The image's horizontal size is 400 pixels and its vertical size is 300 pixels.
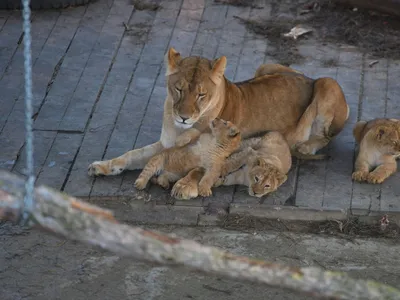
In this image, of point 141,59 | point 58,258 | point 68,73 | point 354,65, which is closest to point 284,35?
point 354,65

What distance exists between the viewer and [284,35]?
353 inches

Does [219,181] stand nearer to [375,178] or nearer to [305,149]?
[305,149]

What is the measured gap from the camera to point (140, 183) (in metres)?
6.73

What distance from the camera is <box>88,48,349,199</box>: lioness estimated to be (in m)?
6.66

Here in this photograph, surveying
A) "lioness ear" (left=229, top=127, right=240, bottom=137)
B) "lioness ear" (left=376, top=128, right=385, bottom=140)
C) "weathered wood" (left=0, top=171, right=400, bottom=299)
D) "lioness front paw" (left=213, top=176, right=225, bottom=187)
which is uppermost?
"weathered wood" (left=0, top=171, right=400, bottom=299)

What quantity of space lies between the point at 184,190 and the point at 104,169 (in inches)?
26.1

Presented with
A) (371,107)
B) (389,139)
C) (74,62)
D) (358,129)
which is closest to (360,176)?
(389,139)

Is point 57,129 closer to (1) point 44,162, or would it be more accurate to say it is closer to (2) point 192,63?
(1) point 44,162

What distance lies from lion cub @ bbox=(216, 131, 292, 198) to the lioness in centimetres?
20

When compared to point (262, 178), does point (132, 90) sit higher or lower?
lower

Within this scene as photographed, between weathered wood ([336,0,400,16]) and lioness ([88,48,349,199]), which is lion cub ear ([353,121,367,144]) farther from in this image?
weathered wood ([336,0,400,16])

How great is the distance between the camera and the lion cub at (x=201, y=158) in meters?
6.68

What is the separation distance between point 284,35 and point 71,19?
2091mm

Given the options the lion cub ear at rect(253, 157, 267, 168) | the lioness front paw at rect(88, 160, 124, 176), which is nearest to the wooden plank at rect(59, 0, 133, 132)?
the lioness front paw at rect(88, 160, 124, 176)
